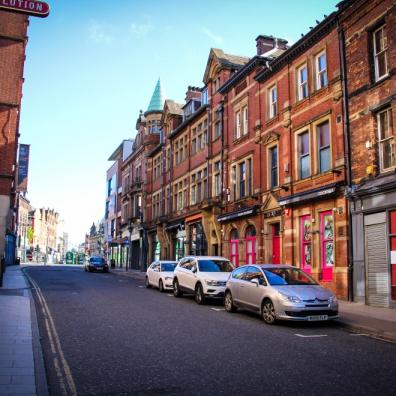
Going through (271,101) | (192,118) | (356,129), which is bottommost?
(356,129)

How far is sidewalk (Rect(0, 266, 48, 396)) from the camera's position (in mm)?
5684

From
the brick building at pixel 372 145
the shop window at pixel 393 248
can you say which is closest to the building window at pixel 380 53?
the brick building at pixel 372 145

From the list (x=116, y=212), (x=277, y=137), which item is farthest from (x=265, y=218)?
(x=116, y=212)

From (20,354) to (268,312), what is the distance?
6547 mm

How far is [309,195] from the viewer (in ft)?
62.8

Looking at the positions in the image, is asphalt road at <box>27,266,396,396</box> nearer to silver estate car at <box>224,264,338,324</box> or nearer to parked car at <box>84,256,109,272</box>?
silver estate car at <box>224,264,338,324</box>

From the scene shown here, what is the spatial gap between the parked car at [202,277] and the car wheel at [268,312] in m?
4.14

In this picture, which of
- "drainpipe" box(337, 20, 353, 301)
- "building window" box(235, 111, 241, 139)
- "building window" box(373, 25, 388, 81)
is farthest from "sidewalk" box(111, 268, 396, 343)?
"building window" box(235, 111, 241, 139)

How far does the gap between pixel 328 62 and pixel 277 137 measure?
15.2ft

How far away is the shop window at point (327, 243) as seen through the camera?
18.5 m

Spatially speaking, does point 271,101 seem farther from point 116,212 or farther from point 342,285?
point 116,212

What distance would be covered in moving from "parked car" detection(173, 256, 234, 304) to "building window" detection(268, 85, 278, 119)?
9.21 meters

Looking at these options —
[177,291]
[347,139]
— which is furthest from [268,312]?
[347,139]

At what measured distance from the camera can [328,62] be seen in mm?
19406
